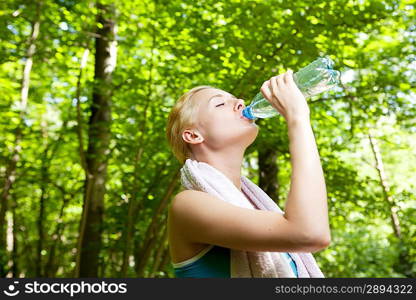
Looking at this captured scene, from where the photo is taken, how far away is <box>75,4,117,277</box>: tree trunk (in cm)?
564

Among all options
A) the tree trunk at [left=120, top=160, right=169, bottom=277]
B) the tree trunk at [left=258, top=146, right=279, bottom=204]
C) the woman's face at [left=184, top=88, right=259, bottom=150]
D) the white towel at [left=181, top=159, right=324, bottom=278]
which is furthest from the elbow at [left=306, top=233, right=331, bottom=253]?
the tree trunk at [left=258, top=146, right=279, bottom=204]

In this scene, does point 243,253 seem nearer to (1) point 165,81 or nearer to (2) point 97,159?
(1) point 165,81

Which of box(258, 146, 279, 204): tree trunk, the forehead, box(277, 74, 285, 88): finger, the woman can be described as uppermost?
box(258, 146, 279, 204): tree trunk

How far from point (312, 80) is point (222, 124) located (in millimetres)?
389

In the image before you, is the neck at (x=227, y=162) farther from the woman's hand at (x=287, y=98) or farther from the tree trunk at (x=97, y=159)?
the tree trunk at (x=97, y=159)

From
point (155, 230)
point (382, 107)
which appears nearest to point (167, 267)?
point (155, 230)

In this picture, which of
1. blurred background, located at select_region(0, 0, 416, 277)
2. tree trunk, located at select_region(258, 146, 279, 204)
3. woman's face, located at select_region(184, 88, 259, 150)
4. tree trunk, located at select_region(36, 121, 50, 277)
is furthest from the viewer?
tree trunk, located at select_region(36, 121, 50, 277)

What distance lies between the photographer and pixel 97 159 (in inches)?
225

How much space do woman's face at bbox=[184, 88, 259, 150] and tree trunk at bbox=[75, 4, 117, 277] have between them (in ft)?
12.9

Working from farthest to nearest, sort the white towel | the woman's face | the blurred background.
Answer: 1. the blurred background
2. the woman's face
3. the white towel

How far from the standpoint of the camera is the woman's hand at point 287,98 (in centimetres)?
148

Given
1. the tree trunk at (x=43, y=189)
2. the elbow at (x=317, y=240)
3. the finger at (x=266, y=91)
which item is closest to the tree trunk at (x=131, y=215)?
the tree trunk at (x=43, y=189)

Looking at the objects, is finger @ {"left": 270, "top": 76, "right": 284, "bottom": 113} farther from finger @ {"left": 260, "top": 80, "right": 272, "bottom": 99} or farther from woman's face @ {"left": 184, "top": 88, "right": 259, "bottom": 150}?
woman's face @ {"left": 184, "top": 88, "right": 259, "bottom": 150}

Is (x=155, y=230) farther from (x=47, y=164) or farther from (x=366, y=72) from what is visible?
(x=366, y=72)
